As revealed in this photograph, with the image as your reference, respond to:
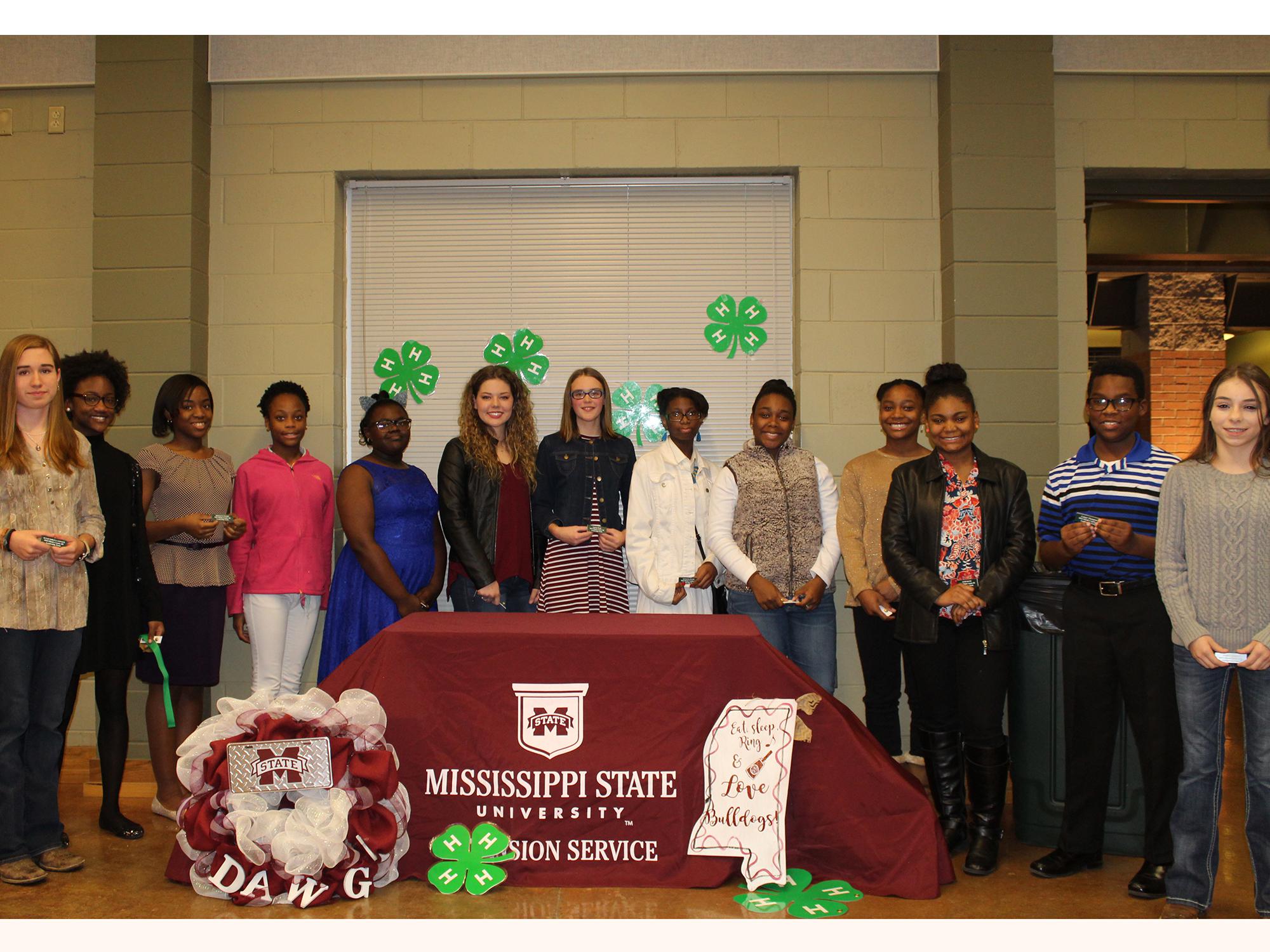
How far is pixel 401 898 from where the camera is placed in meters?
2.79

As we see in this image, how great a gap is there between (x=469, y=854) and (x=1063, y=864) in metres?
1.86

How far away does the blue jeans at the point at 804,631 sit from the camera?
3850mm

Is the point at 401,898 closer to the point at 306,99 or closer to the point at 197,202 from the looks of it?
the point at 197,202

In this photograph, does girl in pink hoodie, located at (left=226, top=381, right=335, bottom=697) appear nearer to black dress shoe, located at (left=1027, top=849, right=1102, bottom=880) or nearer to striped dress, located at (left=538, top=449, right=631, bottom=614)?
striped dress, located at (left=538, top=449, right=631, bottom=614)

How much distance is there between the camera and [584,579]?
3.90 metres

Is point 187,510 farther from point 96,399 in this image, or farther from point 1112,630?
point 1112,630

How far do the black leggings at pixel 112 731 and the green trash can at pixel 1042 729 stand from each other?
3.19 meters

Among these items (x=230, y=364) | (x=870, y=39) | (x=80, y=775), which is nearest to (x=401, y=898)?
(x=80, y=775)

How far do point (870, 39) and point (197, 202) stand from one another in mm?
3413

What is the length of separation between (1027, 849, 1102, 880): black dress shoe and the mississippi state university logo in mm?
1534

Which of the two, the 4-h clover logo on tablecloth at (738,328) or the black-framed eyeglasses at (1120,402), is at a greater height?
the 4-h clover logo on tablecloth at (738,328)

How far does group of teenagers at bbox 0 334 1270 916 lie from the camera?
2.69m

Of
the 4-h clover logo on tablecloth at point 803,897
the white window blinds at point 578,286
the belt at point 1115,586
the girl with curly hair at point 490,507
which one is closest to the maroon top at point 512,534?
the girl with curly hair at point 490,507

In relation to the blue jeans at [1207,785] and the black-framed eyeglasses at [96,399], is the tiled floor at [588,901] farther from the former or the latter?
the black-framed eyeglasses at [96,399]
